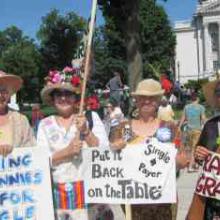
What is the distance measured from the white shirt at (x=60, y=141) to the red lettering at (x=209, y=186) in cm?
96

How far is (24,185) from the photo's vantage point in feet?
19.3

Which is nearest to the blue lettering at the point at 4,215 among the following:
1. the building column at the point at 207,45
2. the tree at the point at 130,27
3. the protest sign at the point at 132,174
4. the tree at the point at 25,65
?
the protest sign at the point at 132,174

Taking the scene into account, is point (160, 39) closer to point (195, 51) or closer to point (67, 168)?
point (195, 51)

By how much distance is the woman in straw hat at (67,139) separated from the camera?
591 centimetres

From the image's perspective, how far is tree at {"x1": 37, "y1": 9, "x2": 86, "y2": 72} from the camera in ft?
261

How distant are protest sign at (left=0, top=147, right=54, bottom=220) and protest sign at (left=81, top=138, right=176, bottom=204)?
0.36m

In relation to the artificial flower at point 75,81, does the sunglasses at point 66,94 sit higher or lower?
lower

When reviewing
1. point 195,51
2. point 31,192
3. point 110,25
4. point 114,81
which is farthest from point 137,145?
point 195,51

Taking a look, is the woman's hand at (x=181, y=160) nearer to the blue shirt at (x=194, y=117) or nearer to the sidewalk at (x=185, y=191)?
the sidewalk at (x=185, y=191)

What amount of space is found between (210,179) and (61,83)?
4.94ft

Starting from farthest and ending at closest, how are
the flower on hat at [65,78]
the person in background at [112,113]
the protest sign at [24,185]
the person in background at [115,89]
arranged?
the person in background at [115,89]
the person in background at [112,113]
the flower on hat at [65,78]
the protest sign at [24,185]

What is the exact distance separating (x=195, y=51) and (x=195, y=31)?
4581mm

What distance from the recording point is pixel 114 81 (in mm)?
22953

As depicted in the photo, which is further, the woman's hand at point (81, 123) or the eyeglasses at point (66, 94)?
the eyeglasses at point (66, 94)
